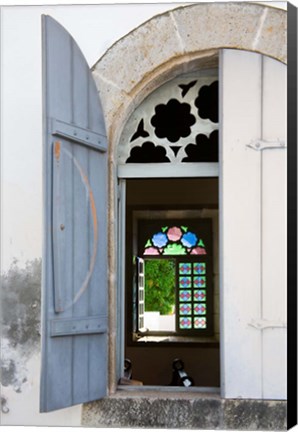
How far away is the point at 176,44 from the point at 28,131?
105cm

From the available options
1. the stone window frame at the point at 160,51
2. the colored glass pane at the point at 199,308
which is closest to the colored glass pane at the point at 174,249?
the colored glass pane at the point at 199,308

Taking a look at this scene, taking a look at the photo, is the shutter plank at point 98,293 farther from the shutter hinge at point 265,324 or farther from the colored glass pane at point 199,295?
the colored glass pane at point 199,295

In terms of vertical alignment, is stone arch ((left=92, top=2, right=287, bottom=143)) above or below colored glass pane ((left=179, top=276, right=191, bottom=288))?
above

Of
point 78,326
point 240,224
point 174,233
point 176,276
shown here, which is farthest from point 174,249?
point 78,326

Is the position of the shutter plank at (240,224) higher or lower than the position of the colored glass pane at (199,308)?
higher

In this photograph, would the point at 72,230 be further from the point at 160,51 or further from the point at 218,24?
the point at 218,24

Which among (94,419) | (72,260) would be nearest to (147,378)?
(94,419)

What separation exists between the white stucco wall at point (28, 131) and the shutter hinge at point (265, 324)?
1.21 m

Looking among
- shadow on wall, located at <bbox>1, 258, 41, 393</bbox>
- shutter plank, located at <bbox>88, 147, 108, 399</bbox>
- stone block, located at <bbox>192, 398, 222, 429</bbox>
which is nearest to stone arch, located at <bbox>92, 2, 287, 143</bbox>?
shutter plank, located at <bbox>88, 147, 108, 399</bbox>

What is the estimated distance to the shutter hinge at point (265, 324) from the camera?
193 inches

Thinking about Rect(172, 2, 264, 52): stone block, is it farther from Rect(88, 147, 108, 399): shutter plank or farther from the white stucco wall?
Rect(88, 147, 108, 399): shutter plank

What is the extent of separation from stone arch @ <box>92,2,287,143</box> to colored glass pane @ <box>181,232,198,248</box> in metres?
4.35

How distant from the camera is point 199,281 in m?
9.38

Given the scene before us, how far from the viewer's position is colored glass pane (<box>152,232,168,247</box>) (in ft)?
30.9
